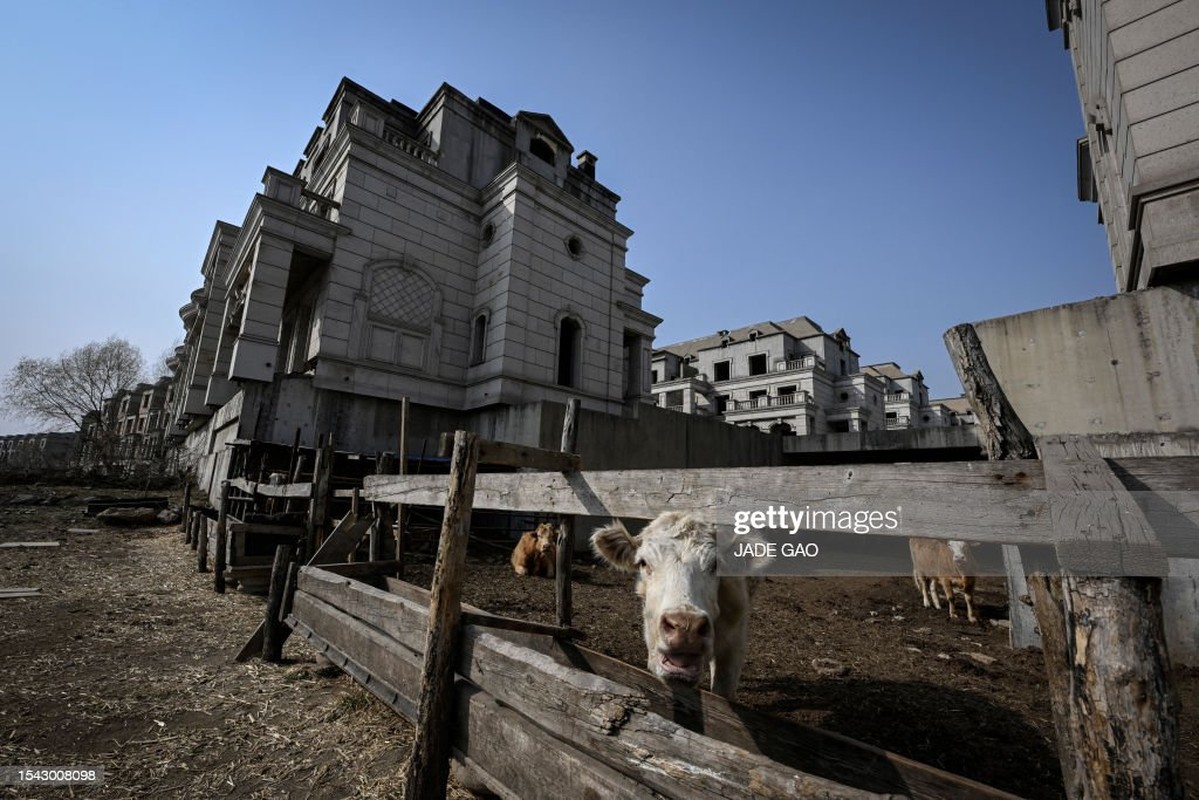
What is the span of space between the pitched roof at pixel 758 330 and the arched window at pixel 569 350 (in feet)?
102

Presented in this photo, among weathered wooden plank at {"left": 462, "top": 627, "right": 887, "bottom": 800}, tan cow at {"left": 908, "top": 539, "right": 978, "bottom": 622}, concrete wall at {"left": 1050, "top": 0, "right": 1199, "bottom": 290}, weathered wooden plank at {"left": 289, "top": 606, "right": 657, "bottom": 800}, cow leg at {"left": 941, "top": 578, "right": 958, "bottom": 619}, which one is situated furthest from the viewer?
cow leg at {"left": 941, "top": 578, "right": 958, "bottom": 619}

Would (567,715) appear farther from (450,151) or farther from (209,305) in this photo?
(209,305)

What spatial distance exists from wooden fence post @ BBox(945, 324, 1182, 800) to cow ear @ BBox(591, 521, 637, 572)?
2746 millimetres

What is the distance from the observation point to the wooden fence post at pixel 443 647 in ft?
10.1

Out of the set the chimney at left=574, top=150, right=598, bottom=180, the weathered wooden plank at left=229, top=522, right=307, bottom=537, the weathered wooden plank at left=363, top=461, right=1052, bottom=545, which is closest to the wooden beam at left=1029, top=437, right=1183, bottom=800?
the weathered wooden plank at left=363, top=461, right=1052, bottom=545

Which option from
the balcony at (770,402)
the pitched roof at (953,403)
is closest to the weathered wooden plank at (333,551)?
the balcony at (770,402)

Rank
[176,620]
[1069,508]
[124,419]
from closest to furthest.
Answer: [1069,508]
[176,620]
[124,419]

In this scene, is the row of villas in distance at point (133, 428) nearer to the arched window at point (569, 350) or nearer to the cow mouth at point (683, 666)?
the arched window at point (569, 350)

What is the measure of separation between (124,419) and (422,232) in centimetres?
6246

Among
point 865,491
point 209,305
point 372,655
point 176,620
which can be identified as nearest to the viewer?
point 865,491

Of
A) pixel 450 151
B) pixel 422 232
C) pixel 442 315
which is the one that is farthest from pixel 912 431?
pixel 450 151

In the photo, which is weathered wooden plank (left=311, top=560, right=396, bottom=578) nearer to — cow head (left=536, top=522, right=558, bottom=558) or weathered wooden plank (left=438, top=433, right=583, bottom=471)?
weathered wooden plank (left=438, top=433, right=583, bottom=471)

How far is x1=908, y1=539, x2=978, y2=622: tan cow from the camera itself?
8.73 m

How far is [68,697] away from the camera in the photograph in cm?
477
